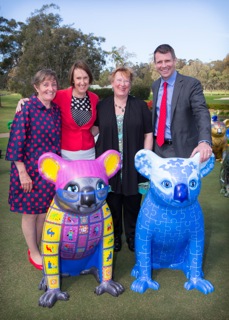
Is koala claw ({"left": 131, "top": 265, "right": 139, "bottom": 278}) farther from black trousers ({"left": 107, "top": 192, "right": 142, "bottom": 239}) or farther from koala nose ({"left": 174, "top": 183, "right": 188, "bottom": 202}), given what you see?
koala nose ({"left": 174, "top": 183, "right": 188, "bottom": 202})

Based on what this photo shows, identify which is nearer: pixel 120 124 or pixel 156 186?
pixel 156 186

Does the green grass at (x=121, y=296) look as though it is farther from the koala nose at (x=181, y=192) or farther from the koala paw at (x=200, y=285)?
the koala nose at (x=181, y=192)

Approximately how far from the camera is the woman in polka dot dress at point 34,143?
2.68 metres

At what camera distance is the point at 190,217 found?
102 inches

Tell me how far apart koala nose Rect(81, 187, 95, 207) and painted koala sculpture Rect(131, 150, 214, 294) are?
0.49m

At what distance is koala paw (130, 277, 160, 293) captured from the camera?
269 centimetres

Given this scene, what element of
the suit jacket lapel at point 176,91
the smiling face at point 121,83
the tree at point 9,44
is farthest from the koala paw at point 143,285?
the tree at point 9,44

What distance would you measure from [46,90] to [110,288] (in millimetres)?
1703

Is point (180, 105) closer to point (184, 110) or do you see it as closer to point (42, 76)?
point (184, 110)

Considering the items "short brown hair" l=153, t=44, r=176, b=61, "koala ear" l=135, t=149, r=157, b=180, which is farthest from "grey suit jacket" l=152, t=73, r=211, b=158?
"koala ear" l=135, t=149, r=157, b=180

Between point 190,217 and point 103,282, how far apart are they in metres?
0.89

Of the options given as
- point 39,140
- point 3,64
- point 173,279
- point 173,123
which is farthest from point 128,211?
point 3,64

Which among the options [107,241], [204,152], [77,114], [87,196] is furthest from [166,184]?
[77,114]

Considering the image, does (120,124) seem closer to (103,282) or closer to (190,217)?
(190,217)
